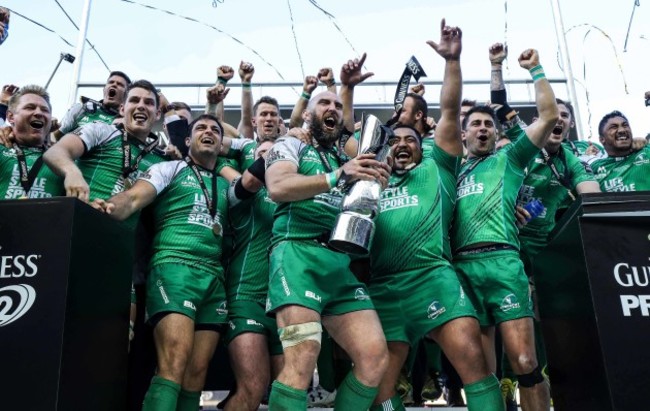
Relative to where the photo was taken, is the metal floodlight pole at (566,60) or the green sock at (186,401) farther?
the metal floodlight pole at (566,60)

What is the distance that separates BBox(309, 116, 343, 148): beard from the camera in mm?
4855

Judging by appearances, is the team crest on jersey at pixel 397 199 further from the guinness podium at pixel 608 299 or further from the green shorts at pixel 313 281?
the guinness podium at pixel 608 299

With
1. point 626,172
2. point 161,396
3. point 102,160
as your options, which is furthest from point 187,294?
point 626,172

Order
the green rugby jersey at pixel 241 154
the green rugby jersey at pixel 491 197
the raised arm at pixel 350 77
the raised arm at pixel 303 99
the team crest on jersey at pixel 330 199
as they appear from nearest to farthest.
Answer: the team crest on jersey at pixel 330 199 < the green rugby jersey at pixel 491 197 < the raised arm at pixel 350 77 < the green rugby jersey at pixel 241 154 < the raised arm at pixel 303 99

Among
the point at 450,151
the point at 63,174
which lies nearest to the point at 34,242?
the point at 63,174

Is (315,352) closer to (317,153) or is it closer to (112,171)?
(317,153)

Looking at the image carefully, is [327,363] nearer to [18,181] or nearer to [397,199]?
[397,199]

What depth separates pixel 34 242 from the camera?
306 cm

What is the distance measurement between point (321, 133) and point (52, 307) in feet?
8.09

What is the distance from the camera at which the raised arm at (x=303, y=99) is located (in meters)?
6.57

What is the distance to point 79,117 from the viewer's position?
6312 millimetres

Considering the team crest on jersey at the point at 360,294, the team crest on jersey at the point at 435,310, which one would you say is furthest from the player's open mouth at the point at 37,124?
the team crest on jersey at the point at 435,310

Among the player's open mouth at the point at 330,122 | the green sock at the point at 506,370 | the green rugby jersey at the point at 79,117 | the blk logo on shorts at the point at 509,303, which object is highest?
the green rugby jersey at the point at 79,117

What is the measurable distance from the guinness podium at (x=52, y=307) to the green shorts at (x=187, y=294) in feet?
3.33
